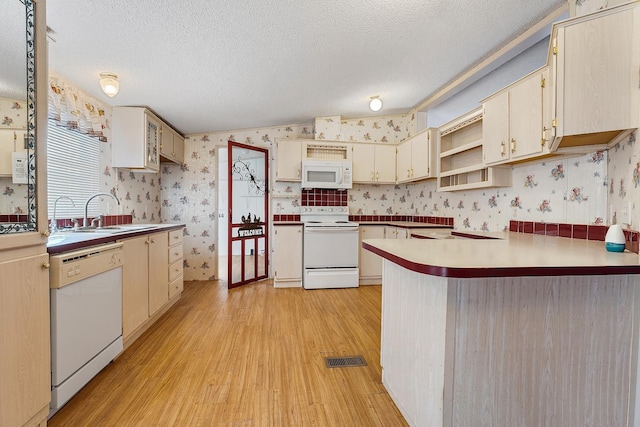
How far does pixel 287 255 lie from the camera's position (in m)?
4.22

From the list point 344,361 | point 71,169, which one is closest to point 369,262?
point 344,361

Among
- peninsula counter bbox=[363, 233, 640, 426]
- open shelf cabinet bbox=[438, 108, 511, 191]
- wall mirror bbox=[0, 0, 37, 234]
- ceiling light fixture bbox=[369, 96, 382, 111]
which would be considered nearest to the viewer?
peninsula counter bbox=[363, 233, 640, 426]

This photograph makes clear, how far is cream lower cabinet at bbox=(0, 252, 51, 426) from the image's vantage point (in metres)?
1.25

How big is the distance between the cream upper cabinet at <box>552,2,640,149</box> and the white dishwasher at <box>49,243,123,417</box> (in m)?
2.73

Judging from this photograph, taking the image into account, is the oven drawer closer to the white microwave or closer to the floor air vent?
the white microwave

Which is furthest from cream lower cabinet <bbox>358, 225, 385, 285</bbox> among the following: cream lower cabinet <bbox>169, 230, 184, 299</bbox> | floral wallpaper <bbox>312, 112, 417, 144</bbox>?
cream lower cabinet <bbox>169, 230, 184, 299</bbox>

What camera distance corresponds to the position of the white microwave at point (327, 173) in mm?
4301

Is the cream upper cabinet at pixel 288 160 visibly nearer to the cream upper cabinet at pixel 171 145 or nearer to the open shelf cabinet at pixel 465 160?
the cream upper cabinet at pixel 171 145

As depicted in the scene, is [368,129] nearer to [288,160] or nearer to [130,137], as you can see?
[288,160]

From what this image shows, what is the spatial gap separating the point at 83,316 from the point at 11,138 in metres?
1.01

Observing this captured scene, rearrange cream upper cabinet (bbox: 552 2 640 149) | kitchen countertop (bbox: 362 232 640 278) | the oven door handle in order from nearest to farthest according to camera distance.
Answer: kitchen countertop (bbox: 362 232 640 278) → cream upper cabinet (bbox: 552 2 640 149) → the oven door handle

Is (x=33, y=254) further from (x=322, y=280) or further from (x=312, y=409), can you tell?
(x=322, y=280)

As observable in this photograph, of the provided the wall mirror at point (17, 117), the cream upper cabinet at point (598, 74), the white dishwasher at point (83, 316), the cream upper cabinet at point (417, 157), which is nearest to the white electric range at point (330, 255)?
the cream upper cabinet at point (417, 157)

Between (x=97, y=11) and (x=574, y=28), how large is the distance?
8.81 ft
